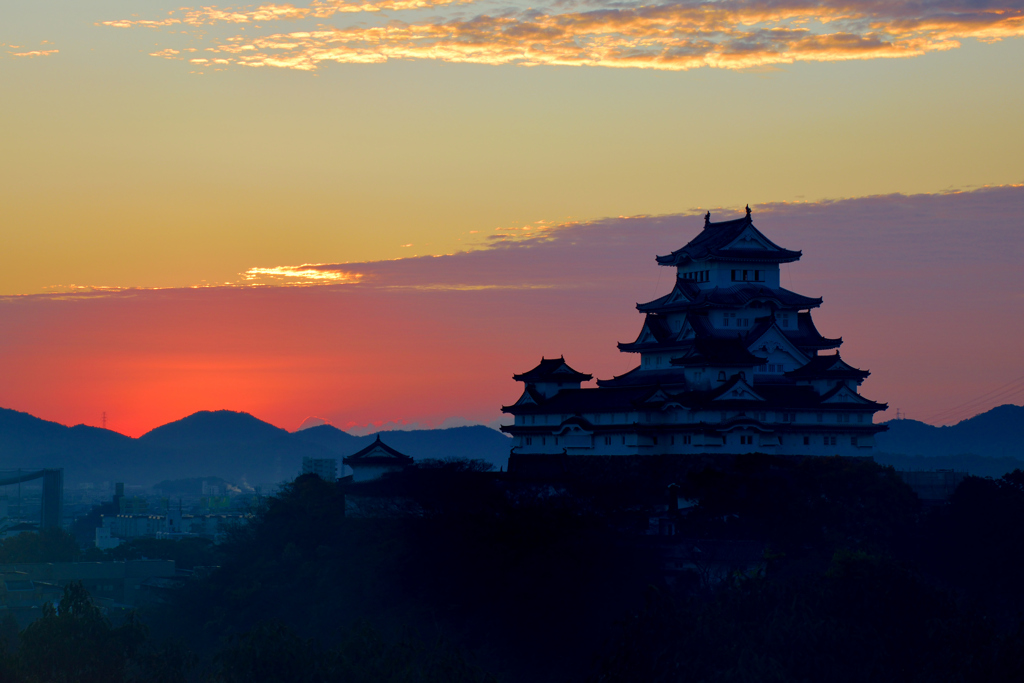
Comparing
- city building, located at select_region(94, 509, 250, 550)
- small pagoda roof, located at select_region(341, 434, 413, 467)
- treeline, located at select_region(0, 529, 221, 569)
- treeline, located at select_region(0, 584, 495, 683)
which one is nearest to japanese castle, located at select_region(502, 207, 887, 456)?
small pagoda roof, located at select_region(341, 434, 413, 467)

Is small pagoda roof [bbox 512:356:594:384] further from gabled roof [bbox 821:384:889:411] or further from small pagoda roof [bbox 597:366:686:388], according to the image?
gabled roof [bbox 821:384:889:411]

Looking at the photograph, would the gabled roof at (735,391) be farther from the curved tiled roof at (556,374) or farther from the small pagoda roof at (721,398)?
the curved tiled roof at (556,374)

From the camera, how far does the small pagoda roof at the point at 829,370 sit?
65312 millimetres

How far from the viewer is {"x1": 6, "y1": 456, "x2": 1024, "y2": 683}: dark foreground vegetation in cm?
4581

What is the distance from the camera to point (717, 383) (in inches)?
2557

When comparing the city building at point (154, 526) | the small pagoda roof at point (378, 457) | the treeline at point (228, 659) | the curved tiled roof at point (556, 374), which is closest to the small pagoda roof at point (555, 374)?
the curved tiled roof at point (556, 374)

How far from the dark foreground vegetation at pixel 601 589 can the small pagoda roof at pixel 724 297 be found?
32.9ft

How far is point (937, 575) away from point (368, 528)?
27.1 m

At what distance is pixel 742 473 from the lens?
60562 millimetres

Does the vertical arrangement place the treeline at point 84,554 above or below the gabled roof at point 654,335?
below

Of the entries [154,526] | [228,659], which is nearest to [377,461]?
[228,659]

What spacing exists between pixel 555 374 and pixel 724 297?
9.59 metres

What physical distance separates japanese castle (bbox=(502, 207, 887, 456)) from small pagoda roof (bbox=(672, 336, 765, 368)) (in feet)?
0.24

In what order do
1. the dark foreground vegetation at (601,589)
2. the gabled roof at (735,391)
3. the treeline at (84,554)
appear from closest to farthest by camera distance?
the dark foreground vegetation at (601,589) < the gabled roof at (735,391) < the treeline at (84,554)
